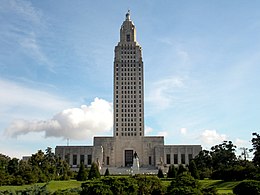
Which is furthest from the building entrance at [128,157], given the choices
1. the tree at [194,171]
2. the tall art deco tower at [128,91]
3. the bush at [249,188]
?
the bush at [249,188]

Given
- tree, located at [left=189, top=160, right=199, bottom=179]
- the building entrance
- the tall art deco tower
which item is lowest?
tree, located at [left=189, top=160, right=199, bottom=179]

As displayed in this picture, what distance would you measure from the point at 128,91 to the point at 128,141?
13176 millimetres

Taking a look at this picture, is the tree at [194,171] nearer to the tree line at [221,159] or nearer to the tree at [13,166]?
the tree line at [221,159]

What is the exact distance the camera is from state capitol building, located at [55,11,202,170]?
8975 cm

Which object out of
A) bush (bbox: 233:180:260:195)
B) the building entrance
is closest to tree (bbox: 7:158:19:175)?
the building entrance

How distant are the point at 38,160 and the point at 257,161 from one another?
39216 millimetres

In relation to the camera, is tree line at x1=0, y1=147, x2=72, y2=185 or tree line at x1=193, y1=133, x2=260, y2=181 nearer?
tree line at x1=0, y1=147, x2=72, y2=185

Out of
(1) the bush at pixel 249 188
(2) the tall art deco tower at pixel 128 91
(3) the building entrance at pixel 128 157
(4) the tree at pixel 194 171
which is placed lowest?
(1) the bush at pixel 249 188

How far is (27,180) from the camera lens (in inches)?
1870

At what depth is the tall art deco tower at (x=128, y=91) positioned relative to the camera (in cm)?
9244

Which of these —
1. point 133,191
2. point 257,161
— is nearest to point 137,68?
point 257,161

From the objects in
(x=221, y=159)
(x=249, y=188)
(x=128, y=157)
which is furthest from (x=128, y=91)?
(x=249, y=188)

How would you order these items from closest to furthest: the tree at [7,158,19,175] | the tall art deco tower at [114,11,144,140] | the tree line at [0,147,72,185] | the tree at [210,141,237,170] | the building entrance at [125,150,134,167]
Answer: the tree line at [0,147,72,185], the tree at [7,158,19,175], the tree at [210,141,237,170], the building entrance at [125,150,134,167], the tall art deco tower at [114,11,144,140]

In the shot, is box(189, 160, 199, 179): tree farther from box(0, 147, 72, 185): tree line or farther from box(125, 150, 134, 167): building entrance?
box(125, 150, 134, 167): building entrance
